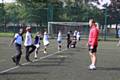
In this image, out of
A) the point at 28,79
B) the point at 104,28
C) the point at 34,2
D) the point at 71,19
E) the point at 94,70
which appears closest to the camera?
the point at 28,79

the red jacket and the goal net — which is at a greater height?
the red jacket

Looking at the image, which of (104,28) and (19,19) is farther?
(19,19)

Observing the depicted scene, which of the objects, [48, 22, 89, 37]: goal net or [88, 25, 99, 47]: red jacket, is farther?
[48, 22, 89, 37]: goal net

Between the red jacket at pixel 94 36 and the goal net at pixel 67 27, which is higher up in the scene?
the red jacket at pixel 94 36

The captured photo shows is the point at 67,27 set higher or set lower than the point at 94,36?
lower

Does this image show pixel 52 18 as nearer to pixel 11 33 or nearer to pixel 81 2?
pixel 11 33

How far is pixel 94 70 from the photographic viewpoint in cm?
1809

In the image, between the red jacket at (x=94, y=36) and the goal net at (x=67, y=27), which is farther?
the goal net at (x=67, y=27)

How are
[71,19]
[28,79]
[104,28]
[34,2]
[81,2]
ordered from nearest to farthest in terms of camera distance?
[28,79] → [104,28] → [71,19] → [34,2] → [81,2]

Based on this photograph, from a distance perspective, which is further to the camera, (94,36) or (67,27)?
(67,27)

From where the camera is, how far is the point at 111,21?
3130 inches

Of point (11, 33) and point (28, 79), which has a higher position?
point (28, 79)

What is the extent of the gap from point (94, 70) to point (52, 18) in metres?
52.1

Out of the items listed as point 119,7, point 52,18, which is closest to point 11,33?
point 52,18
